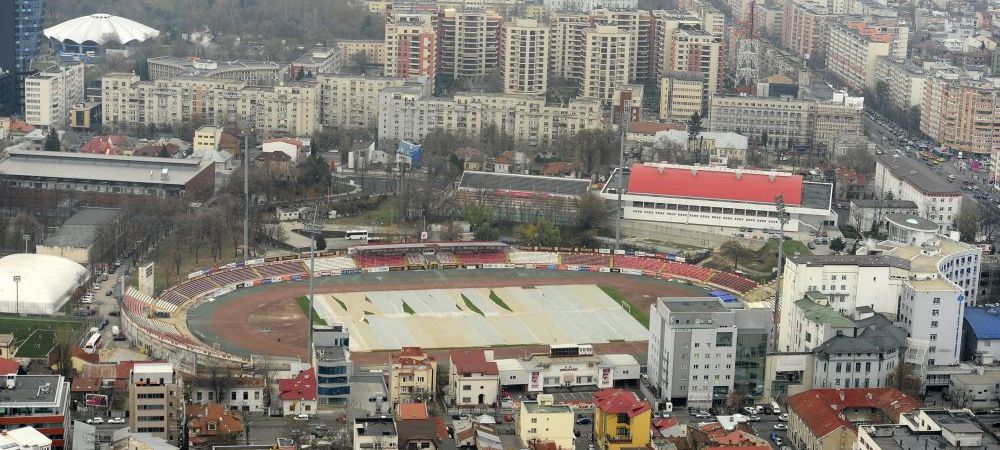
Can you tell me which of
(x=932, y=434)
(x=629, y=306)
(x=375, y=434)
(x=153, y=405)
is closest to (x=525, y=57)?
(x=629, y=306)

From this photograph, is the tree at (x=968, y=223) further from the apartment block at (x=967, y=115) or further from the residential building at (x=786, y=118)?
the residential building at (x=786, y=118)

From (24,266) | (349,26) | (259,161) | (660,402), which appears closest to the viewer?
(660,402)

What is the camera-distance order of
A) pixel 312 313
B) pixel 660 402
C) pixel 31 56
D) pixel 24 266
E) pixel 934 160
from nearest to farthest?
pixel 660 402
pixel 312 313
pixel 24 266
pixel 934 160
pixel 31 56

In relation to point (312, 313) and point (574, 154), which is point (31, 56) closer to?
point (574, 154)

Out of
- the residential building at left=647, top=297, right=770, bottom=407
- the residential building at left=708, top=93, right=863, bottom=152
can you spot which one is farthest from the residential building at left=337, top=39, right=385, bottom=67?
the residential building at left=647, top=297, right=770, bottom=407

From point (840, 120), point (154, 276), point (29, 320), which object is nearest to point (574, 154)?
point (840, 120)

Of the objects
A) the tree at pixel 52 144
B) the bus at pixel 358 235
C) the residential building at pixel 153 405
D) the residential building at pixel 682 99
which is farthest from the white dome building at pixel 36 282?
the residential building at pixel 682 99

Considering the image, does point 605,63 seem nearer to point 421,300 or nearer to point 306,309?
point 421,300
